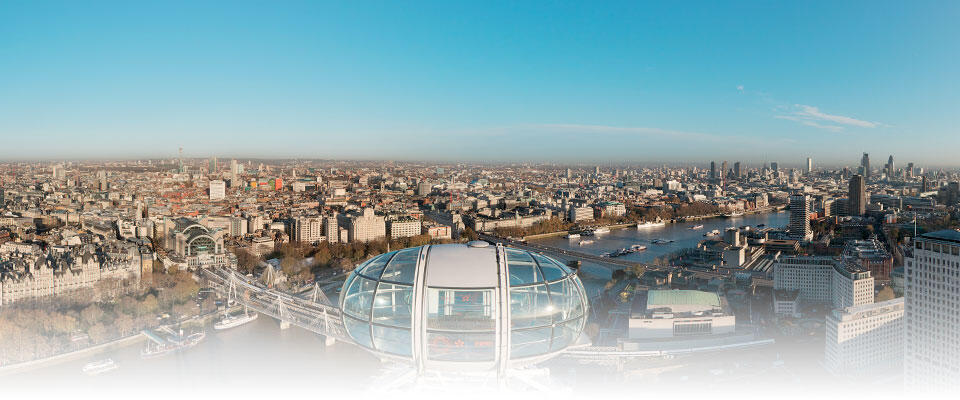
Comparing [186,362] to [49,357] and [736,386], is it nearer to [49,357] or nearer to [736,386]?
[49,357]

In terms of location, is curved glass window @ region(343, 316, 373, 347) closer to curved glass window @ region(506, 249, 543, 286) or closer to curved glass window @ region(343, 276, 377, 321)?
curved glass window @ region(343, 276, 377, 321)

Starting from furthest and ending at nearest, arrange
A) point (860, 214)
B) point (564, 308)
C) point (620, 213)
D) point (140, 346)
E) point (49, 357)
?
point (620, 213) → point (860, 214) → point (140, 346) → point (49, 357) → point (564, 308)

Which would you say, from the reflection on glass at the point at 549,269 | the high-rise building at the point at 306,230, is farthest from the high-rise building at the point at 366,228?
the reflection on glass at the point at 549,269

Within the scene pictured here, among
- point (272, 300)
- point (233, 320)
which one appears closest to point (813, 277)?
point (272, 300)

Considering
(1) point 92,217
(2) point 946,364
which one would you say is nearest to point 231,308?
(1) point 92,217

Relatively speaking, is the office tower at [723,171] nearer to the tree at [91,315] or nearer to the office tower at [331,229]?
the office tower at [331,229]
